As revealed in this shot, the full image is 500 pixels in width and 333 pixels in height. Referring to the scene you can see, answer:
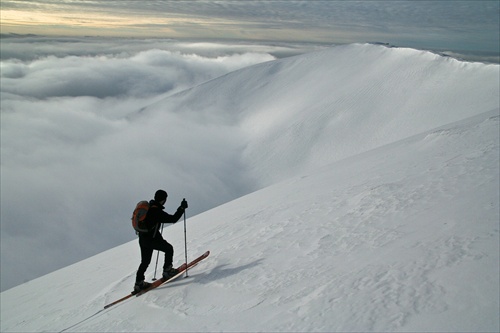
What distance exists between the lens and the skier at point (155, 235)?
6.21 meters

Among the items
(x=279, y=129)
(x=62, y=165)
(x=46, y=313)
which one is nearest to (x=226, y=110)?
(x=279, y=129)

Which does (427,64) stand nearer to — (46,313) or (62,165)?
(46,313)

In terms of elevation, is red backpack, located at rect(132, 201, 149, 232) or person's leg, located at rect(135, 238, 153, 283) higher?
red backpack, located at rect(132, 201, 149, 232)

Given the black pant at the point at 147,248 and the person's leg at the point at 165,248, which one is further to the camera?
the person's leg at the point at 165,248

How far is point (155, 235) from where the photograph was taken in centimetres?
660

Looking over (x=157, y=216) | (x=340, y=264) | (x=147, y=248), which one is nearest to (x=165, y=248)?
(x=147, y=248)

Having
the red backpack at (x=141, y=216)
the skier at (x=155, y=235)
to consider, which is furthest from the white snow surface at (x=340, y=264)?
the red backpack at (x=141, y=216)

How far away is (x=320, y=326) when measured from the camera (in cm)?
399

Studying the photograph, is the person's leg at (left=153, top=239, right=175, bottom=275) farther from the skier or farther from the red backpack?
the red backpack

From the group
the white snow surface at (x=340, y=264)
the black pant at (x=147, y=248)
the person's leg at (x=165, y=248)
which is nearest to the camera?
the white snow surface at (x=340, y=264)

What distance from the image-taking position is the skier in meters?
6.21

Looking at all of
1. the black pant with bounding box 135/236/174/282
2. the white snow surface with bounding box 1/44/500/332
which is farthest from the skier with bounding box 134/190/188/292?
the white snow surface with bounding box 1/44/500/332

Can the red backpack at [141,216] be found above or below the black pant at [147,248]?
above

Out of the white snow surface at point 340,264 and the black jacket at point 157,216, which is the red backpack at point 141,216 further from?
the white snow surface at point 340,264
